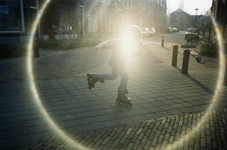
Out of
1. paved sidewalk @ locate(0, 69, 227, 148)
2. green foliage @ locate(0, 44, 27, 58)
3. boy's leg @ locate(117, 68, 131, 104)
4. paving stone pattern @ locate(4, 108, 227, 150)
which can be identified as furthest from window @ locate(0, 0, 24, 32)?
paving stone pattern @ locate(4, 108, 227, 150)

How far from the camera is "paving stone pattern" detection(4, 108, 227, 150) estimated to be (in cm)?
300

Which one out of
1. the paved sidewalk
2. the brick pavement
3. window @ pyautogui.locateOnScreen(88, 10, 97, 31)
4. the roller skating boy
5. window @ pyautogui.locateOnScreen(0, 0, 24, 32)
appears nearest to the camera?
the brick pavement

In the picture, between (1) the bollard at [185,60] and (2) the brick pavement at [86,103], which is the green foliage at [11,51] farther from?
(1) the bollard at [185,60]

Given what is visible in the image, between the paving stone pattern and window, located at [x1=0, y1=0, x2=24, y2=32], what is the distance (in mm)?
13397

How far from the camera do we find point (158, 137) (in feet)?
10.7

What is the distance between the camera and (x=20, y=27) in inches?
595

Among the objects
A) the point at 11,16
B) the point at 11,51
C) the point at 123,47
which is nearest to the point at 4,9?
the point at 11,16

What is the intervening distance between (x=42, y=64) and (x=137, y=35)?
18.5ft

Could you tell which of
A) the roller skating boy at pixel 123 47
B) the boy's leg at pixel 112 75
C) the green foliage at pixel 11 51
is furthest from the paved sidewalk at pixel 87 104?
the green foliage at pixel 11 51

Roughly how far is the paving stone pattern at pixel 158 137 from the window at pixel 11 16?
A: 44.0 ft

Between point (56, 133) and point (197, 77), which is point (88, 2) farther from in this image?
point (56, 133)

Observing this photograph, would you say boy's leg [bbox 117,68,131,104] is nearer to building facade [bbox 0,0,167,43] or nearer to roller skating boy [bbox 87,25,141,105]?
roller skating boy [bbox 87,25,141,105]

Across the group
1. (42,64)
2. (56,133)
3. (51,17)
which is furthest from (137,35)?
(51,17)

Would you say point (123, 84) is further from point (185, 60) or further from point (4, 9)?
point (4, 9)
